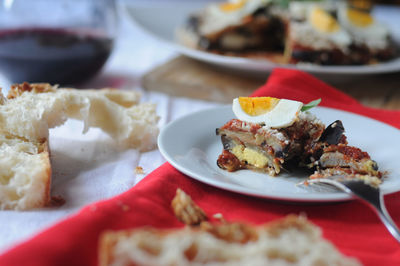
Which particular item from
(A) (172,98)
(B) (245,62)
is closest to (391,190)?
(B) (245,62)

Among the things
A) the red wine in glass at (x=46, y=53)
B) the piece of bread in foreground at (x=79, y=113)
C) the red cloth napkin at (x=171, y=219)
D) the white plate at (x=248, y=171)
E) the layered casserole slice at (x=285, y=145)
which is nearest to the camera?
the red cloth napkin at (x=171, y=219)

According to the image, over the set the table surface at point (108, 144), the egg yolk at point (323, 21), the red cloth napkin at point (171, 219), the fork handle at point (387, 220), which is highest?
the egg yolk at point (323, 21)

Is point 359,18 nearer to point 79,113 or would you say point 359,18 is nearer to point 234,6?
point 234,6

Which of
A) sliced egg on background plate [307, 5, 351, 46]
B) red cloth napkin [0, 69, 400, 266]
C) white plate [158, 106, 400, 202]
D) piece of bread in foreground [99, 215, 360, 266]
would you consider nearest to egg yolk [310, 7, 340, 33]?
sliced egg on background plate [307, 5, 351, 46]

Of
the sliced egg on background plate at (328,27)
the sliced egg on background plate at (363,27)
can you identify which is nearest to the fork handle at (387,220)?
the sliced egg on background plate at (328,27)

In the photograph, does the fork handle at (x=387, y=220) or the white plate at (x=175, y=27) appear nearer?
the fork handle at (x=387, y=220)

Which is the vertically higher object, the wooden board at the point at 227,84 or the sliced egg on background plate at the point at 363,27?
the sliced egg on background plate at the point at 363,27

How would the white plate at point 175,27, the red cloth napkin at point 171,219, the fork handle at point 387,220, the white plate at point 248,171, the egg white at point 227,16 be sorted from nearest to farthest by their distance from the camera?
the red cloth napkin at point 171,219, the fork handle at point 387,220, the white plate at point 248,171, the white plate at point 175,27, the egg white at point 227,16

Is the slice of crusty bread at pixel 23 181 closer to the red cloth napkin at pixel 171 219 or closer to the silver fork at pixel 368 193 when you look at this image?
the red cloth napkin at pixel 171 219
